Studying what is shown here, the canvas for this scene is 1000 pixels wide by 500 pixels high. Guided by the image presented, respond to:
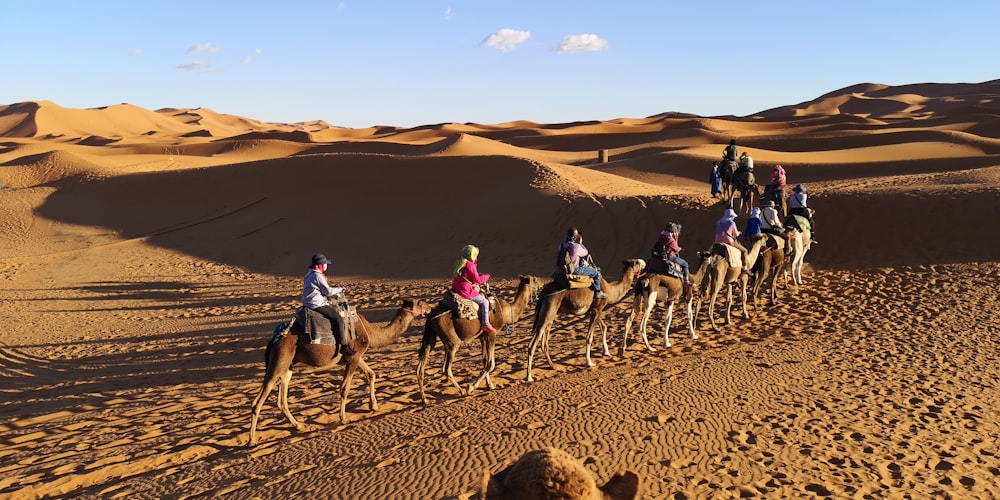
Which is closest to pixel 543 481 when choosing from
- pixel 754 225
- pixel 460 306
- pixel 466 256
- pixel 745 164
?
pixel 466 256

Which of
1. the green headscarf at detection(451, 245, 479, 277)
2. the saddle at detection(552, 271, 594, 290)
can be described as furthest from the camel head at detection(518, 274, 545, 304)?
the green headscarf at detection(451, 245, 479, 277)

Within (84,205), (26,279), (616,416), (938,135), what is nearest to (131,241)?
(26,279)

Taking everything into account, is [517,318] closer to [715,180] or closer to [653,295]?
[653,295]

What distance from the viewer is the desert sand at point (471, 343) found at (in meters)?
7.45

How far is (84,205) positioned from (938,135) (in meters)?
46.4

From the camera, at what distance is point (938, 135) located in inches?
1634

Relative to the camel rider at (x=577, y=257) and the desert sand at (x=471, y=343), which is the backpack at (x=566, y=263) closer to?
the camel rider at (x=577, y=257)

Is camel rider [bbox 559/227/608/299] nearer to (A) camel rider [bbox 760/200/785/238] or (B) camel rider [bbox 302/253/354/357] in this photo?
(B) camel rider [bbox 302/253/354/357]

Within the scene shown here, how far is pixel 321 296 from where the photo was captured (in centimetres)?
934

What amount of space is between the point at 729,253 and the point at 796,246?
158 inches

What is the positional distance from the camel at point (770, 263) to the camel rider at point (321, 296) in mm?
9776

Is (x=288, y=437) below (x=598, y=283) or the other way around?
below

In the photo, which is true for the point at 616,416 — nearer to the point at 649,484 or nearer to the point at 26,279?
the point at 649,484

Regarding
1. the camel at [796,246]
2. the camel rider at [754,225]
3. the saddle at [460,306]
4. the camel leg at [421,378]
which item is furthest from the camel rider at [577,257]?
the camel at [796,246]
